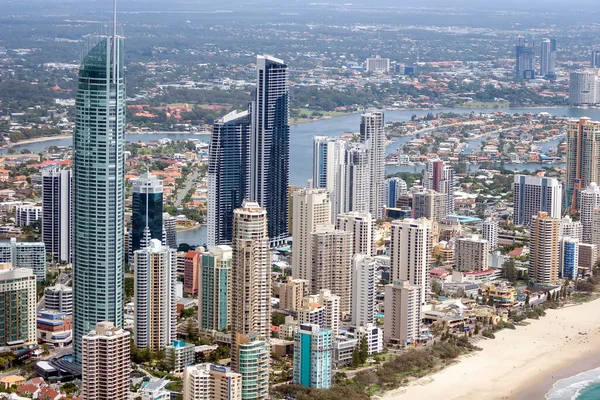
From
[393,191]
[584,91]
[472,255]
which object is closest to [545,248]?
[472,255]

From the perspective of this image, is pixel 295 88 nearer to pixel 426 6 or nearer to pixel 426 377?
pixel 426 377

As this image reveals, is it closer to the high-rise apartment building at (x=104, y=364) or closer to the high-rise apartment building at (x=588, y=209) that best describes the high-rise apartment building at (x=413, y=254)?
the high-rise apartment building at (x=588, y=209)

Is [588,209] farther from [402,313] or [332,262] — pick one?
[402,313]

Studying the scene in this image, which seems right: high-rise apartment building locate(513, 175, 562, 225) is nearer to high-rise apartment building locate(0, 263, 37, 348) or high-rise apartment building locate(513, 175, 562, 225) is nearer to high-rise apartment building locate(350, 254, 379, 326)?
high-rise apartment building locate(350, 254, 379, 326)

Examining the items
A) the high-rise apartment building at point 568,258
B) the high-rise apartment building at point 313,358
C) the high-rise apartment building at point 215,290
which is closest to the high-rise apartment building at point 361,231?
the high-rise apartment building at point 568,258

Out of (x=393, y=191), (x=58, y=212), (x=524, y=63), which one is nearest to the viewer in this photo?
(x=58, y=212)

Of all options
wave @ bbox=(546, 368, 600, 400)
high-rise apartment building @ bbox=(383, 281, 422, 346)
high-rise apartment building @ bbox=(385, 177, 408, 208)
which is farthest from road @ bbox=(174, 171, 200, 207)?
wave @ bbox=(546, 368, 600, 400)
